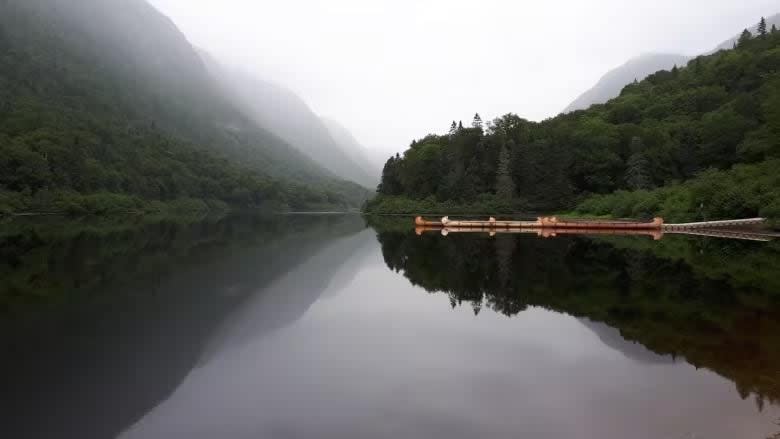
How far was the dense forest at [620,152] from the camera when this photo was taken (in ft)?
200

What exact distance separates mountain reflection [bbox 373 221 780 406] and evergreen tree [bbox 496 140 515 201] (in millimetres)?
52997

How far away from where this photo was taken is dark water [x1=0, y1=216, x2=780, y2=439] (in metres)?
6.16

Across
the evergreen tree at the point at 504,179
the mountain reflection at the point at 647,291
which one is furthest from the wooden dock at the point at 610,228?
the evergreen tree at the point at 504,179

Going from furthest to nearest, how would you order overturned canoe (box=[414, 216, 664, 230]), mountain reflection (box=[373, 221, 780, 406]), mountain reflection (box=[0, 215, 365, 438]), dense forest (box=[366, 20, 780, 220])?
dense forest (box=[366, 20, 780, 220]) → overturned canoe (box=[414, 216, 664, 230]) → mountain reflection (box=[373, 221, 780, 406]) → mountain reflection (box=[0, 215, 365, 438])

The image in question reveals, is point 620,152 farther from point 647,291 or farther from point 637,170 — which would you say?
point 647,291

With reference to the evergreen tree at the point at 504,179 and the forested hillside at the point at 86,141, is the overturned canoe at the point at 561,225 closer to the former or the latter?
the evergreen tree at the point at 504,179

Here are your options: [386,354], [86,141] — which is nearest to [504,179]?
[386,354]

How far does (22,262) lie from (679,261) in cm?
2503

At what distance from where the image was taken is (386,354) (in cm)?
898

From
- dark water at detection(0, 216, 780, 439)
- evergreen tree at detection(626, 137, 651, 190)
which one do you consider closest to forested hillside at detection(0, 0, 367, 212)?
dark water at detection(0, 216, 780, 439)

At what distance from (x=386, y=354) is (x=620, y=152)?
3318 inches

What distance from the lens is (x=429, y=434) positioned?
19.1ft

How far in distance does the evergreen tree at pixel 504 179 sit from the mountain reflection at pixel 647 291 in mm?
52997

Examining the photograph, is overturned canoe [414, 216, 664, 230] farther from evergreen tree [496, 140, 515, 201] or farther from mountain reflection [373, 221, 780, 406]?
evergreen tree [496, 140, 515, 201]
